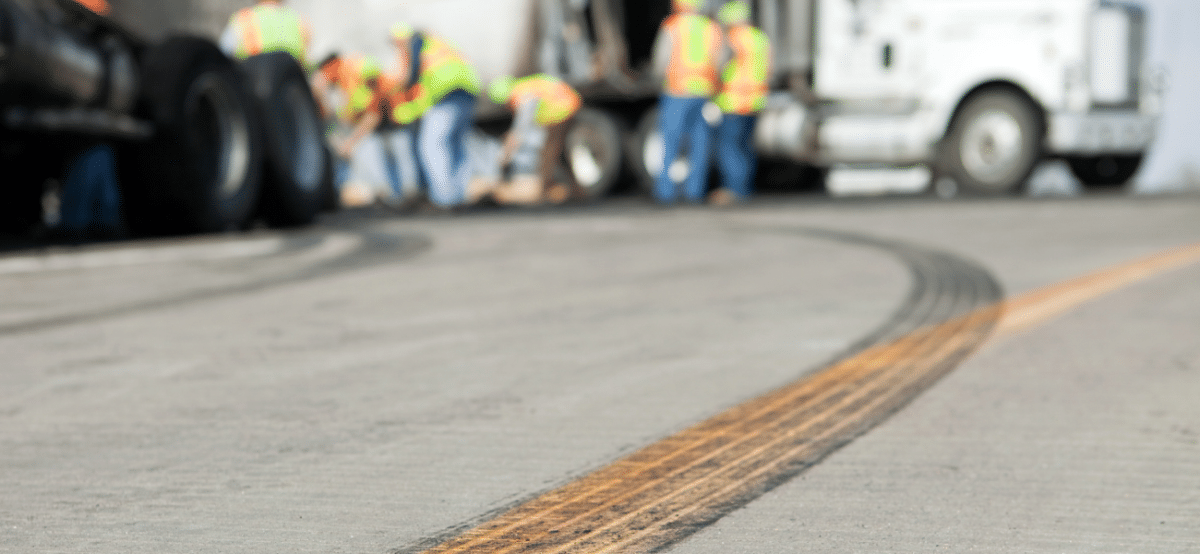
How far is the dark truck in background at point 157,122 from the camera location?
27.7ft

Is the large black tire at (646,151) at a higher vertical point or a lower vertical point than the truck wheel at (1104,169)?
higher

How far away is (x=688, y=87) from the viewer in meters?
14.8

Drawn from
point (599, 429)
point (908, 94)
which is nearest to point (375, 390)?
point (599, 429)

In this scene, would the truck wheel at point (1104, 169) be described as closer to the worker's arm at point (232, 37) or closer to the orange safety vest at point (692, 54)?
the orange safety vest at point (692, 54)

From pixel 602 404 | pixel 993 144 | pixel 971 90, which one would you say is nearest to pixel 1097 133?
pixel 993 144

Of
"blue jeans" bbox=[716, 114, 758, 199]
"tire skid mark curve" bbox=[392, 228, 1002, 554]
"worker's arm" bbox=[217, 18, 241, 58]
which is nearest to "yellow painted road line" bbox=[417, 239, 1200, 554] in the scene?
"tire skid mark curve" bbox=[392, 228, 1002, 554]

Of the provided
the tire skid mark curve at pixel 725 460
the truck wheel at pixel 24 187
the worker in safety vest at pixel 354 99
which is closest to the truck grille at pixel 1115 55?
the worker in safety vest at pixel 354 99

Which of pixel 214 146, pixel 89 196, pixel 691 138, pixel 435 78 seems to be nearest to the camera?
pixel 214 146

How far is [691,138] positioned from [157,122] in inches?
258

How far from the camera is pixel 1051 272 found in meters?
7.59

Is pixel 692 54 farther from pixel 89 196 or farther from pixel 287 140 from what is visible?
pixel 89 196

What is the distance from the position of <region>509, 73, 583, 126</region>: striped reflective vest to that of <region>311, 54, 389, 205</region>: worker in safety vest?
144 centimetres

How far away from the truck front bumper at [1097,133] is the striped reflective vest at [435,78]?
5.11 meters

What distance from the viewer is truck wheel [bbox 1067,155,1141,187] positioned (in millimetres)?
16234
